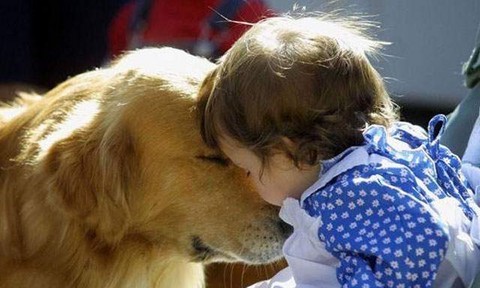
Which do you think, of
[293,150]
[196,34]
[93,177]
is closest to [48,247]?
[93,177]

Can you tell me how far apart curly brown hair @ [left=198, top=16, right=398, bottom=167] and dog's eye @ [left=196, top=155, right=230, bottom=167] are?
33 cm

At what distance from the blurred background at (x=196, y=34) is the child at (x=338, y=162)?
914 millimetres

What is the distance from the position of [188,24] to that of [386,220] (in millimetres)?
2505

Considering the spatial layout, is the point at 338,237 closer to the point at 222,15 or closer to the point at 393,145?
the point at 393,145

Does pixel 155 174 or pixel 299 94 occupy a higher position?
pixel 299 94

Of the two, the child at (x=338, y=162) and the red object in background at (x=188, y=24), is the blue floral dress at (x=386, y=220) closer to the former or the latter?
the child at (x=338, y=162)

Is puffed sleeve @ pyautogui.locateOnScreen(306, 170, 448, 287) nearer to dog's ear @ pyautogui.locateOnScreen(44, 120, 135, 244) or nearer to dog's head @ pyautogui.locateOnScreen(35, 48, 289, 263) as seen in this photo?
dog's head @ pyautogui.locateOnScreen(35, 48, 289, 263)

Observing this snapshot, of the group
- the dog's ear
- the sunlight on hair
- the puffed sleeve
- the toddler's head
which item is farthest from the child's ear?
the sunlight on hair

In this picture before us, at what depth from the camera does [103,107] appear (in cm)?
295

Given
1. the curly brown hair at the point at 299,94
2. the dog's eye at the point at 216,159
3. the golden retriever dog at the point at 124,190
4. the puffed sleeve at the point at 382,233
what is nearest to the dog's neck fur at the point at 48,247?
the golden retriever dog at the point at 124,190

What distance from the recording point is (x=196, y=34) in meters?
4.40

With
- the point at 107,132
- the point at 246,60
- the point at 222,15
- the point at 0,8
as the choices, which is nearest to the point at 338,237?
the point at 246,60

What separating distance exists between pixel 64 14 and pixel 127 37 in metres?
1.29

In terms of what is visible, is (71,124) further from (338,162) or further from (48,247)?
(338,162)
